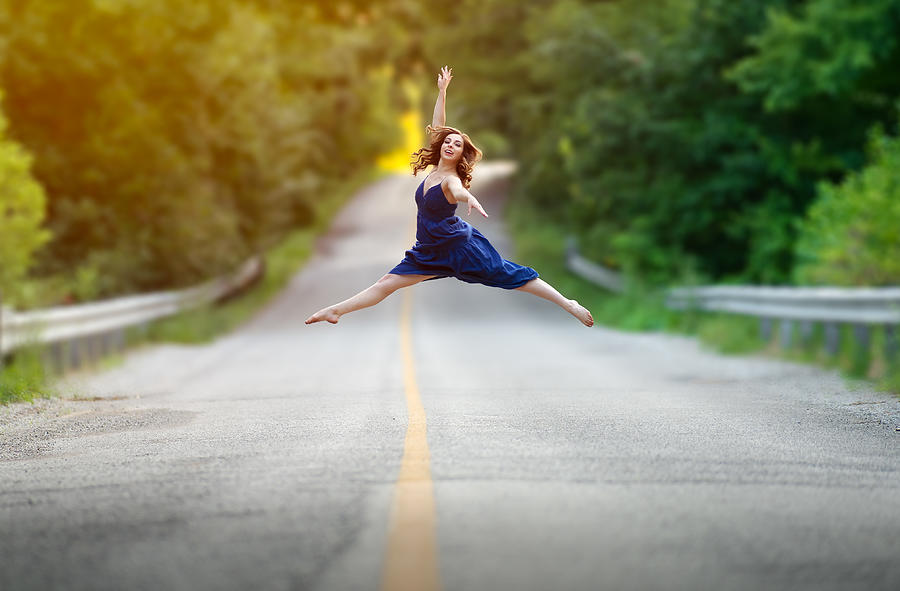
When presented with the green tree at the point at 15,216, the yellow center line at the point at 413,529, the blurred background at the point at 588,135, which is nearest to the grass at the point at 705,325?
the blurred background at the point at 588,135

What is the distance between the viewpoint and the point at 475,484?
17.1 ft

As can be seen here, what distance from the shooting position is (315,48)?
53.1m

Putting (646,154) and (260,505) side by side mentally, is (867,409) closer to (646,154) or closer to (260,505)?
(260,505)

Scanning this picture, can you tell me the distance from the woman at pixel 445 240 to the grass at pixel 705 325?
396cm

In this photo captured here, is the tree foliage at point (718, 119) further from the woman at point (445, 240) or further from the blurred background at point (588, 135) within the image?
the woman at point (445, 240)

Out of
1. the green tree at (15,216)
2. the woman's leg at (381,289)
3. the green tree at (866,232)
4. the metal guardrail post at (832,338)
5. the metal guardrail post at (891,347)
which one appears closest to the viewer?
the woman's leg at (381,289)

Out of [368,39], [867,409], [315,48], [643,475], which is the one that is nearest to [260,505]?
[643,475]

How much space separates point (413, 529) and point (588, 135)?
2382 cm

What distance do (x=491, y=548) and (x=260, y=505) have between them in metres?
1.25

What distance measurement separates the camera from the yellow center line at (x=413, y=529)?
3.73 meters

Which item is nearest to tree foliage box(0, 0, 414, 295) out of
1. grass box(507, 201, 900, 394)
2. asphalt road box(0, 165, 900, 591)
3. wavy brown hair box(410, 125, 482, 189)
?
grass box(507, 201, 900, 394)

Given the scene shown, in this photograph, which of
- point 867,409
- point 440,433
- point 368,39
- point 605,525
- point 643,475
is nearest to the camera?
point 605,525

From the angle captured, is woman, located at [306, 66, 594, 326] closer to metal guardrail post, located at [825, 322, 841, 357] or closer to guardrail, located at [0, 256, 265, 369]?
metal guardrail post, located at [825, 322, 841, 357]

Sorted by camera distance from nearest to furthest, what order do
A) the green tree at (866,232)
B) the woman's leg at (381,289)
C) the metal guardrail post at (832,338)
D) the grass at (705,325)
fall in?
the woman's leg at (381,289)
the grass at (705,325)
the metal guardrail post at (832,338)
the green tree at (866,232)
